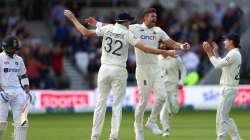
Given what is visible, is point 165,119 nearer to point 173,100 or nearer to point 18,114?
point 173,100

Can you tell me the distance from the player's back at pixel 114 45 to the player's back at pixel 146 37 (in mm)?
1639

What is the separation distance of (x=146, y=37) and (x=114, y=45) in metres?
1.83

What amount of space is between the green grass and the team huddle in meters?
1.16

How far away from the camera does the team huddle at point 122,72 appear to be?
15719 mm

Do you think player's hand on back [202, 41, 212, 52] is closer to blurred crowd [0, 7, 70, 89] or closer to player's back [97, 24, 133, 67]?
player's back [97, 24, 133, 67]

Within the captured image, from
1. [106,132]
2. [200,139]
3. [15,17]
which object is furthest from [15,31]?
[200,139]

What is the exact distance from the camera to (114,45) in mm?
16609

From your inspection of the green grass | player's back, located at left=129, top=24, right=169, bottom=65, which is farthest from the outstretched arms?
the green grass

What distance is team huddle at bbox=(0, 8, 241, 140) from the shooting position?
1572 cm

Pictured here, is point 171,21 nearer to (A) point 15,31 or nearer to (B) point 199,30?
(B) point 199,30

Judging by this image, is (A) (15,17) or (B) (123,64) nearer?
(B) (123,64)

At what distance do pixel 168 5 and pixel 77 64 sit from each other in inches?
196

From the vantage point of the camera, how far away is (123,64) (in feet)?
54.7

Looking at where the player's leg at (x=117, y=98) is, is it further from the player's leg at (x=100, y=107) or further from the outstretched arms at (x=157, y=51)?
the outstretched arms at (x=157, y=51)
